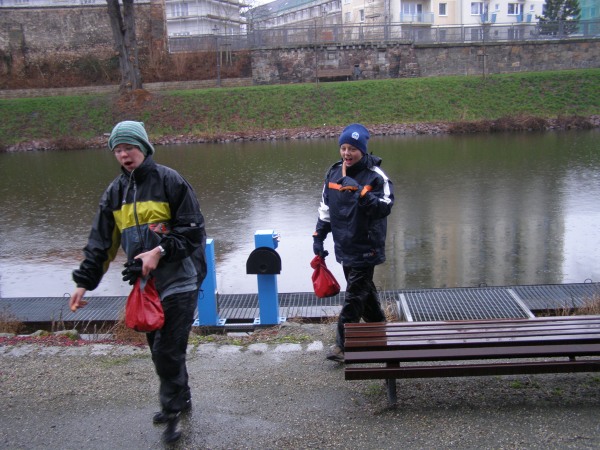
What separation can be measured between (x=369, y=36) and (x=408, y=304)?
1408 inches

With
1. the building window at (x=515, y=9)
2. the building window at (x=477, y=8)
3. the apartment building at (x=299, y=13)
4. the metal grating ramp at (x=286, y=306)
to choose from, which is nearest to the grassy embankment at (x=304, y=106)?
the metal grating ramp at (x=286, y=306)

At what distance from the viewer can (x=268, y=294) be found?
6.46m

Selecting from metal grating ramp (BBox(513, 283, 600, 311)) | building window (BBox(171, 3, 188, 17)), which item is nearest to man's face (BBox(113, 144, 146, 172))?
metal grating ramp (BBox(513, 283, 600, 311))

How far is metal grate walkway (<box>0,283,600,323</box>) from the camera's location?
653 cm

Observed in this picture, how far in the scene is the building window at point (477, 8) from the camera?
6178 centimetres

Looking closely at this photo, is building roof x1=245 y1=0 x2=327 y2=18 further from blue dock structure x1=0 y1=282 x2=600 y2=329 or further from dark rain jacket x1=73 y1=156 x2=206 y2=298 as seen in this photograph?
dark rain jacket x1=73 y1=156 x2=206 y2=298

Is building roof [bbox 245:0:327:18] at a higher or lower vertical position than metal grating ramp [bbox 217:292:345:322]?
higher

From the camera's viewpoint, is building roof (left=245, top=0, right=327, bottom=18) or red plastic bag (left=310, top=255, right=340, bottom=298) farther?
building roof (left=245, top=0, right=327, bottom=18)

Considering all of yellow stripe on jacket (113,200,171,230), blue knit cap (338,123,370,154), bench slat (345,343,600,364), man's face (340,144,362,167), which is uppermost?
blue knit cap (338,123,370,154)

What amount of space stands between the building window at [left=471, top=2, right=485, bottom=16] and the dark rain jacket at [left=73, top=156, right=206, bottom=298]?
209ft

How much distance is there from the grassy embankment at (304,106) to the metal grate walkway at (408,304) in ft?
72.1

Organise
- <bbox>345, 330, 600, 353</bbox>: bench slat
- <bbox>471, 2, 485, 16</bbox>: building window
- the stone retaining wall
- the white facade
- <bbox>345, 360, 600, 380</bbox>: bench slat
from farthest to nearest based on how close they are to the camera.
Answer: the white facade < <bbox>471, 2, 485, 16</bbox>: building window < the stone retaining wall < <bbox>345, 330, 600, 353</bbox>: bench slat < <bbox>345, 360, 600, 380</bbox>: bench slat

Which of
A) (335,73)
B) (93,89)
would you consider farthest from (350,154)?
(93,89)

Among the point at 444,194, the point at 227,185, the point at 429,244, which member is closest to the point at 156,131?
the point at 227,185
